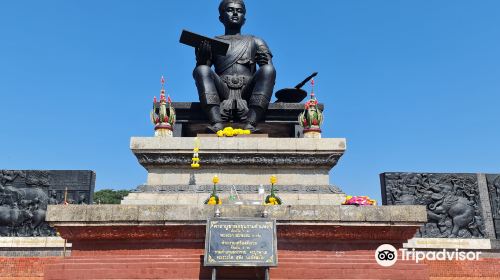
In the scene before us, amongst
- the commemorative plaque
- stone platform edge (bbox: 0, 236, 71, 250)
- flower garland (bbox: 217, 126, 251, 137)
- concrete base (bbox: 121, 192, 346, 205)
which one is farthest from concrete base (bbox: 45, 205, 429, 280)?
stone platform edge (bbox: 0, 236, 71, 250)

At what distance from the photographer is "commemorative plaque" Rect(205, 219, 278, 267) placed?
560 cm

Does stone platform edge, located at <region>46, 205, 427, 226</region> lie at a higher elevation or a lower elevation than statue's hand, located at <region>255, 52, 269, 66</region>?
lower

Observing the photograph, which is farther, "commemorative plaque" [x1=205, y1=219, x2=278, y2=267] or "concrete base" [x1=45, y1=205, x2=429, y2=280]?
"concrete base" [x1=45, y1=205, x2=429, y2=280]

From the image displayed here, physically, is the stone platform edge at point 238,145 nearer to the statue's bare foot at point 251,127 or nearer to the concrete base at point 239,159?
the concrete base at point 239,159

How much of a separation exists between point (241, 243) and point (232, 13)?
7566mm

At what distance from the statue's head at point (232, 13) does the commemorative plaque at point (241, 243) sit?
279 inches

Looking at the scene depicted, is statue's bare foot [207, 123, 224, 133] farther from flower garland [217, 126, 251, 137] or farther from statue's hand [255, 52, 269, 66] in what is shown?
statue's hand [255, 52, 269, 66]

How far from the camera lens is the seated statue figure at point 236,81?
1005 cm

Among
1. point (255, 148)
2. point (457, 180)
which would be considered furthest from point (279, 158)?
point (457, 180)

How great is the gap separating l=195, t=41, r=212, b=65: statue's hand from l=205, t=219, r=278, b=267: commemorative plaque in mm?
5438

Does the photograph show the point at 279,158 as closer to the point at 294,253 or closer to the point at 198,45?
the point at 294,253

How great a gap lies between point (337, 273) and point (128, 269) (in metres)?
2.87

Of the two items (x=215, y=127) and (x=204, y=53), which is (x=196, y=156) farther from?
(x=204, y=53)

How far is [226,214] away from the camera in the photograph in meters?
6.16
